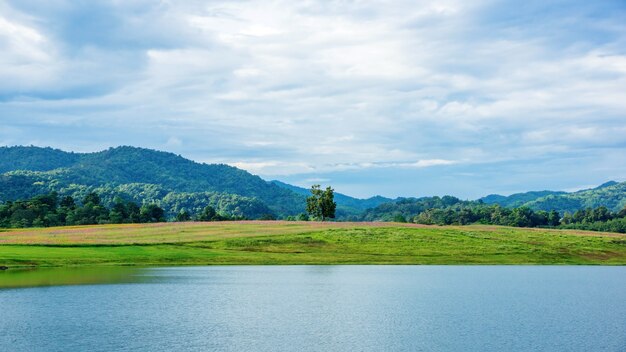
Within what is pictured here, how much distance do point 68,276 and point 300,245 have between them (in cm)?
5099

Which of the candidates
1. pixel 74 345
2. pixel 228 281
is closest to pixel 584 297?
pixel 228 281

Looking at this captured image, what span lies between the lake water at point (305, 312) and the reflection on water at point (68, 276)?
0.13 meters

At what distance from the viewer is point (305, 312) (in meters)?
50.4

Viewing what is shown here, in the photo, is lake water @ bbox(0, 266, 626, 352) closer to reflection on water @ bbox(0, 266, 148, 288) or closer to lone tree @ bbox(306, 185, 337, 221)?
reflection on water @ bbox(0, 266, 148, 288)

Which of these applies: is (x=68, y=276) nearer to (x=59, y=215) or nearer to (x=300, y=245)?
(x=300, y=245)

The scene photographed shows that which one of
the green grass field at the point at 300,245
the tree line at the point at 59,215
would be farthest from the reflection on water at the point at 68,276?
the tree line at the point at 59,215

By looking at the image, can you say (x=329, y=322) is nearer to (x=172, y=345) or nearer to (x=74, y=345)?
(x=172, y=345)

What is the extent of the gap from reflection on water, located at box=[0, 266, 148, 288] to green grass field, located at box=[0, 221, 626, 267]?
7.55 metres

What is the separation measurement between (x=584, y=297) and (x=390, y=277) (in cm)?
2488

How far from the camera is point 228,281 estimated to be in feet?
242

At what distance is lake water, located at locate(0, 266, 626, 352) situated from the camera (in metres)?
38.2

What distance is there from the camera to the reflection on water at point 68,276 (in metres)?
66.9

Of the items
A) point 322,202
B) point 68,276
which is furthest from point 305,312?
point 322,202

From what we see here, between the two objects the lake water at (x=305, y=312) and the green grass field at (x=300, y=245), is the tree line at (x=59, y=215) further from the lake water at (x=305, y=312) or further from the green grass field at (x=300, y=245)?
the lake water at (x=305, y=312)
